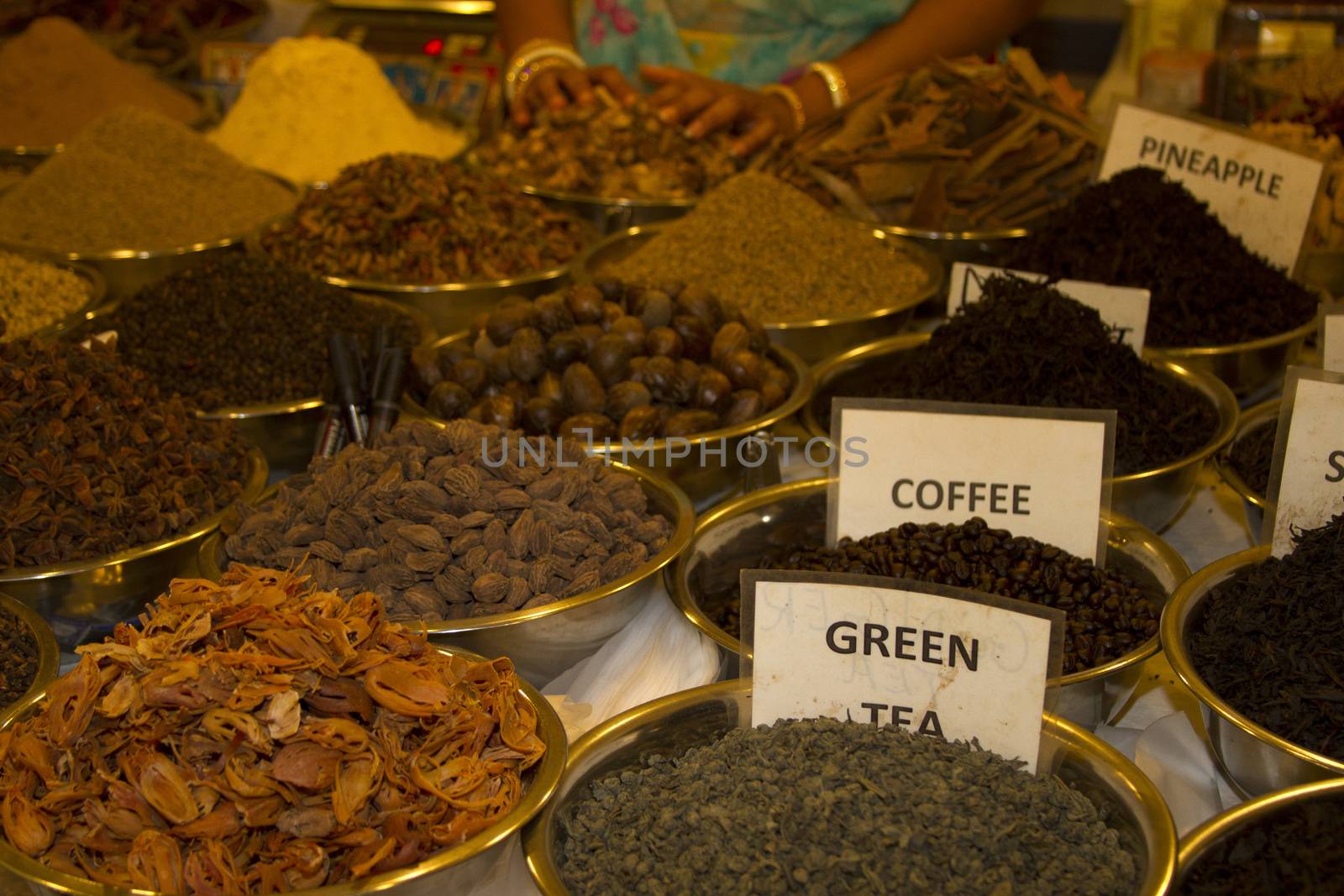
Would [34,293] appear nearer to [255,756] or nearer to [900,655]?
[255,756]

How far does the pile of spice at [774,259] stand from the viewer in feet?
6.83

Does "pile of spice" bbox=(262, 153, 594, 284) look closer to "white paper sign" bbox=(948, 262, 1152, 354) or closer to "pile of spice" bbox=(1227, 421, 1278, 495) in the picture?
"white paper sign" bbox=(948, 262, 1152, 354)

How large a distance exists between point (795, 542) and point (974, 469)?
0.82ft

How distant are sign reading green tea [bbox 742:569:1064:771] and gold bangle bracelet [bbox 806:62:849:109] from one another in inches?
84.0

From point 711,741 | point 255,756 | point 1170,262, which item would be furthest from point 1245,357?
point 255,756

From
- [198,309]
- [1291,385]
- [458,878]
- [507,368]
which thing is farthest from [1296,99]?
[458,878]

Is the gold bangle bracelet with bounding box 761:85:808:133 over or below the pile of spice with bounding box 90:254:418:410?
over

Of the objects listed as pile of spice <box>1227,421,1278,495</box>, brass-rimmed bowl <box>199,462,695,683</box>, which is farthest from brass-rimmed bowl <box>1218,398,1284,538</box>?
brass-rimmed bowl <box>199,462,695,683</box>

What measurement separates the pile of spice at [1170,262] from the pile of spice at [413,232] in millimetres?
904

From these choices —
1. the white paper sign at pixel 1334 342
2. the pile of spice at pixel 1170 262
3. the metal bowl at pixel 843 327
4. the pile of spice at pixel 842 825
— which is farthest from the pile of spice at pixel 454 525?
the pile of spice at pixel 1170 262

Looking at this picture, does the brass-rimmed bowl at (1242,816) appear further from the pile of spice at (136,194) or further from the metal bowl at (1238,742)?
the pile of spice at (136,194)

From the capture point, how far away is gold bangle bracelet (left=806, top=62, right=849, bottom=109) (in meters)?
3.05

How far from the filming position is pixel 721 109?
293 cm

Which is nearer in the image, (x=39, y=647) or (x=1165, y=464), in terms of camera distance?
(x=39, y=647)
